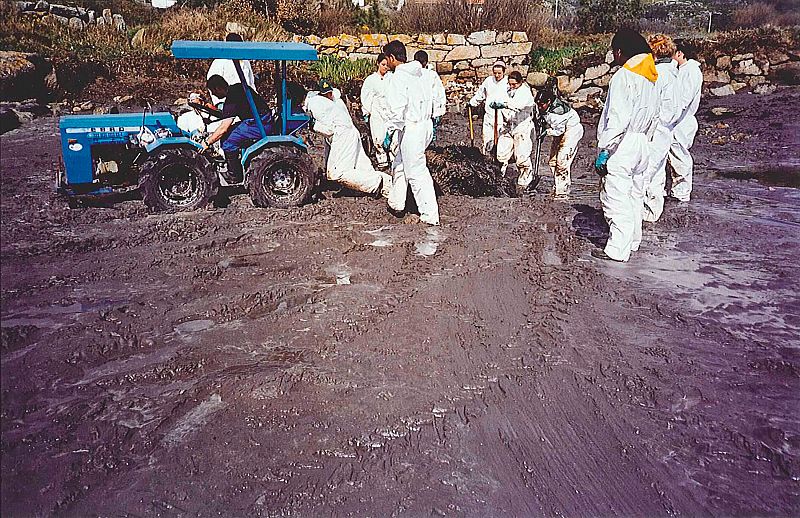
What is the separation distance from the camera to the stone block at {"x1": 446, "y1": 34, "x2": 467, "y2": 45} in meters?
17.2

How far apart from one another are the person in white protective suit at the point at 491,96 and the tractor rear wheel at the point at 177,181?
15.3 feet

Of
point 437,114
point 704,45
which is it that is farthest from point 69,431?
point 704,45

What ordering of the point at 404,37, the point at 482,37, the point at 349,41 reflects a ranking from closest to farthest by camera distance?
the point at 349,41, the point at 404,37, the point at 482,37

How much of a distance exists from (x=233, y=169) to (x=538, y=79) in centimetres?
1160

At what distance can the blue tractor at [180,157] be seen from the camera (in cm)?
677

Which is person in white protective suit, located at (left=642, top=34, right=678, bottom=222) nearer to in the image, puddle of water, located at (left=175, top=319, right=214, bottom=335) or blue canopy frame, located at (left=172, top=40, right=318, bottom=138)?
blue canopy frame, located at (left=172, top=40, right=318, bottom=138)

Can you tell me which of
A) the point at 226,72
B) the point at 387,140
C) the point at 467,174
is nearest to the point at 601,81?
the point at 467,174

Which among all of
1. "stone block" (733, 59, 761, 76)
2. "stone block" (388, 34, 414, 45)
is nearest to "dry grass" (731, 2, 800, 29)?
"stone block" (733, 59, 761, 76)

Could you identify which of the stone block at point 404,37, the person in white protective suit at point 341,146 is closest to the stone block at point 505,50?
the stone block at point 404,37

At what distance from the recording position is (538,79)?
17.6 m

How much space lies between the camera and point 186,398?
380 cm

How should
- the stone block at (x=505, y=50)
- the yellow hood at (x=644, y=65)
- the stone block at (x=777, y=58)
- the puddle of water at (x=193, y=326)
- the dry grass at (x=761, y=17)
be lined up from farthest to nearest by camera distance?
1. the dry grass at (x=761, y=17)
2. the stone block at (x=777, y=58)
3. the stone block at (x=505, y=50)
4. the yellow hood at (x=644, y=65)
5. the puddle of water at (x=193, y=326)

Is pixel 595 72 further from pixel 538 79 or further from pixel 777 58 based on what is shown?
pixel 777 58

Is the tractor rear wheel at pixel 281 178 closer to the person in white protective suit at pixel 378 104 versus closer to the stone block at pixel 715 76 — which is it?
the person in white protective suit at pixel 378 104
